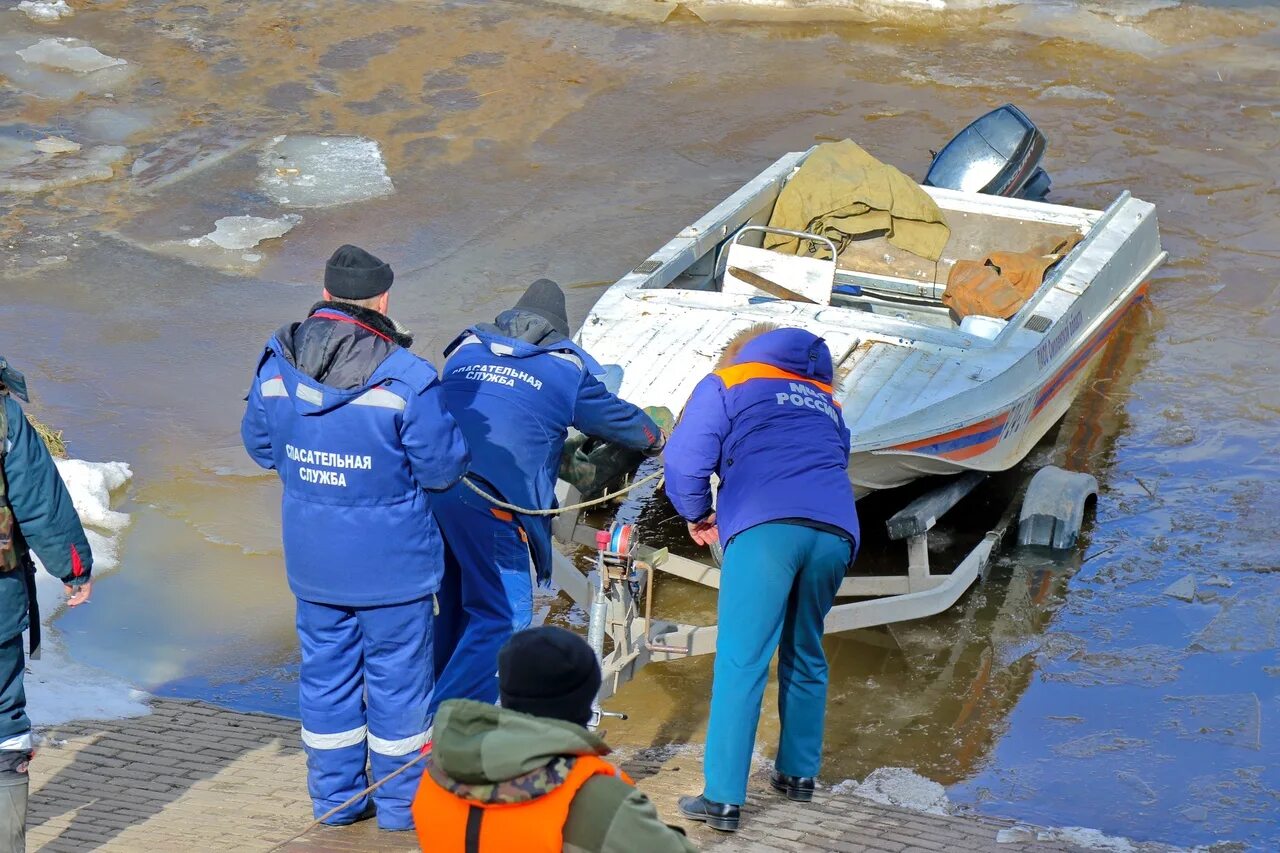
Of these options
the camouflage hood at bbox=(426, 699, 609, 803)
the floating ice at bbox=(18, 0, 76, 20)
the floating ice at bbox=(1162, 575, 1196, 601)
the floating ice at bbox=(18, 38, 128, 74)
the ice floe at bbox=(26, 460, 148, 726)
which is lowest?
the ice floe at bbox=(26, 460, 148, 726)

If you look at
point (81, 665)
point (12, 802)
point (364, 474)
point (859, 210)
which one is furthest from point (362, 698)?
point (859, 210)

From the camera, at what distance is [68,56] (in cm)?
1559

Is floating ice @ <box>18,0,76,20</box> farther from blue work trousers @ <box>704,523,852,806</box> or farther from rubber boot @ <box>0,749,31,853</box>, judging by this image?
blue work trousers @ <box>704,523,852,806</box>

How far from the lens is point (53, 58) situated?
15500 millimetres

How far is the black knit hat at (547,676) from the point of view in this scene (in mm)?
2473

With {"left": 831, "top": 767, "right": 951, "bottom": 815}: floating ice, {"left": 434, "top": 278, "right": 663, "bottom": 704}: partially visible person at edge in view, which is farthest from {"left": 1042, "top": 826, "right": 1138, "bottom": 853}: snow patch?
{"left": 434, "top": 278, "right": 663, "bottom": 704}: partially visible person at edge

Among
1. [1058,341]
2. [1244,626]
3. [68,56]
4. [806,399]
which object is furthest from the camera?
[68,56]

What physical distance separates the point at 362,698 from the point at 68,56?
1320 cm

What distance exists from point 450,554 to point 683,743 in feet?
4.15

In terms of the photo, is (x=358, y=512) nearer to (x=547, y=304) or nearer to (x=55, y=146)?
(x=547, y=304)

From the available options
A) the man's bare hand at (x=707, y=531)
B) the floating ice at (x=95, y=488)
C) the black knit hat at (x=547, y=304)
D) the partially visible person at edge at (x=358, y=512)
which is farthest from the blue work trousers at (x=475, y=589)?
the floating ice at (x=95, y=488)

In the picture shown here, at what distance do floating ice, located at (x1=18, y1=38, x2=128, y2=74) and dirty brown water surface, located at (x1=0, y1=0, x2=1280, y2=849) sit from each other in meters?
0.33

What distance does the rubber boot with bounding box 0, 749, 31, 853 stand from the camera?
4.10m

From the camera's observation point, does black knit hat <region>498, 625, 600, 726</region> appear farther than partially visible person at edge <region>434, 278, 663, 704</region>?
No
